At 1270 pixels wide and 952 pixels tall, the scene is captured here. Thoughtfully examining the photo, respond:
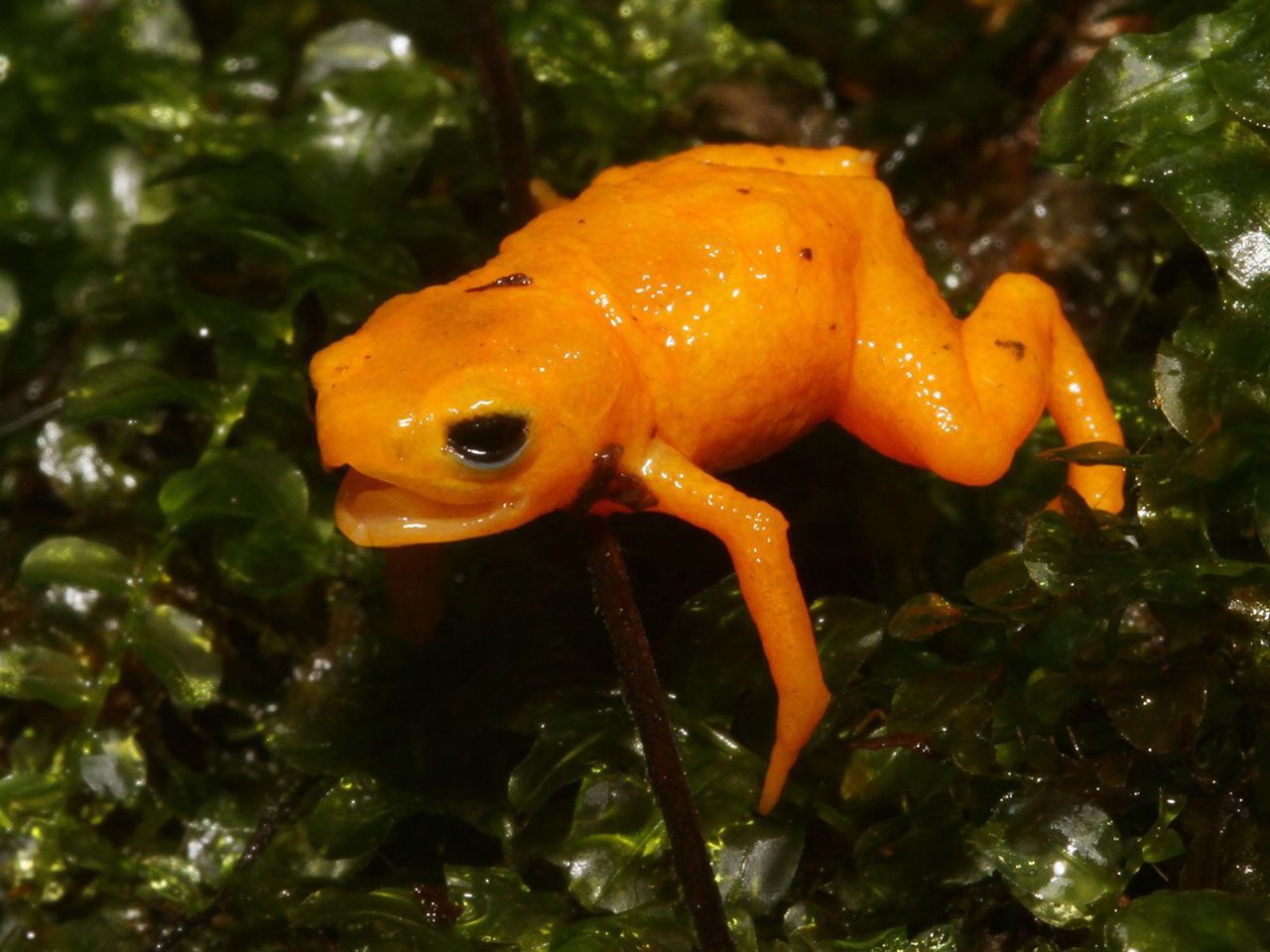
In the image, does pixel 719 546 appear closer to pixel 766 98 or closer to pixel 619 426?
pixel 619 426

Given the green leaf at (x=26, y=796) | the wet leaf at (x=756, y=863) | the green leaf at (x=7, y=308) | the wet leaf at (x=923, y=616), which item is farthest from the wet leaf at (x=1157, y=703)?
the green leaf at (x=7, y=308)

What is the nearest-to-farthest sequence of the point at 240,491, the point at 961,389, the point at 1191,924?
the point at 1191,924, the point at 961,389, the point at 240,491

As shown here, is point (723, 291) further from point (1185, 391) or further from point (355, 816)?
point (355, 816)

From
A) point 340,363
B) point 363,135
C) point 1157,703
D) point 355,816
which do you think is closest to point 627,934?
point 355,816

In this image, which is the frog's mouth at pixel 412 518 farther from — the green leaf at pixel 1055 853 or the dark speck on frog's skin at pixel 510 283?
the green leaf at pixel 1055 853

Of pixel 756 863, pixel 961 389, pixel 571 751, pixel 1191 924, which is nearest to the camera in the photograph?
pixel 1191 924

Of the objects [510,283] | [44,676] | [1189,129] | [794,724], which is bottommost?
[44,676]

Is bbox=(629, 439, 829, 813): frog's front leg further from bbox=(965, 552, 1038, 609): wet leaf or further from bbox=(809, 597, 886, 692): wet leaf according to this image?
bbox=(965, 552, 1038, 609): wet leaf
